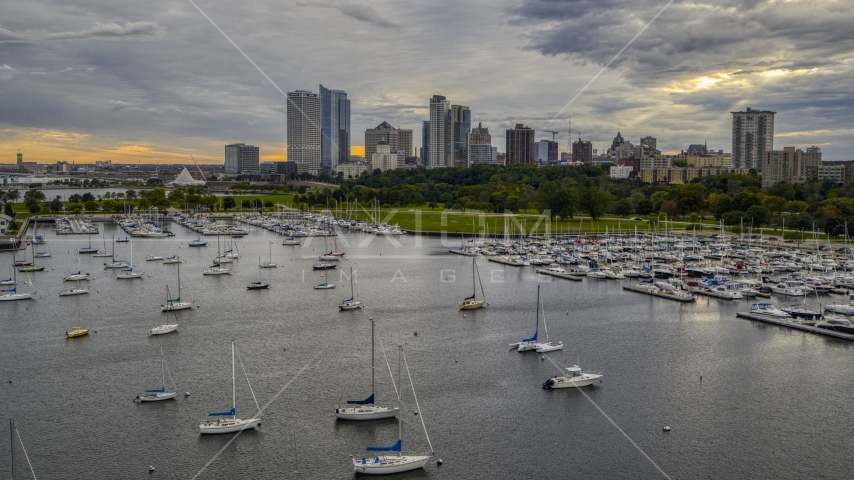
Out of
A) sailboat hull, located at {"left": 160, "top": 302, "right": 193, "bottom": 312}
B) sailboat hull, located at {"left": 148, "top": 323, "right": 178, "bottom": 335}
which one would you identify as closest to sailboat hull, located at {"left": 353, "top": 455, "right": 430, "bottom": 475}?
sailboat hull, located at {"left": 148, "top": 323, "right": 178, "bottom": 335}

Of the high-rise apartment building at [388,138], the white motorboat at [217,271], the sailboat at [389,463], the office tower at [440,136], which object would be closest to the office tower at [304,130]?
the high-rise apartment building at [388,138]

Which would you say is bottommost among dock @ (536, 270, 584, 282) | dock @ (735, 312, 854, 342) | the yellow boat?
the yellow boat

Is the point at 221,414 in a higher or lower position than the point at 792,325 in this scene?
lower

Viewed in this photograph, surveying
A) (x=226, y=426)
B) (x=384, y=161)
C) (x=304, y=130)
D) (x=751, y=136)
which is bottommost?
(x=226, y=426)

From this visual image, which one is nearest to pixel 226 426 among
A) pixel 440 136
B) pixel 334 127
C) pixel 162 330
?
pixel 162 330

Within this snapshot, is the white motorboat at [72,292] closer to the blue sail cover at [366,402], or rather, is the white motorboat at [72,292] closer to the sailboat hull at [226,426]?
the sailboat hull at [226,426]

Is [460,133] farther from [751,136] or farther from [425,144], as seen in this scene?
[751,136]

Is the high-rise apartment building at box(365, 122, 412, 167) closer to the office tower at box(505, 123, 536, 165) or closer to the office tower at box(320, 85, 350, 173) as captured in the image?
the office tower at box(320, 85, 350, 173)
